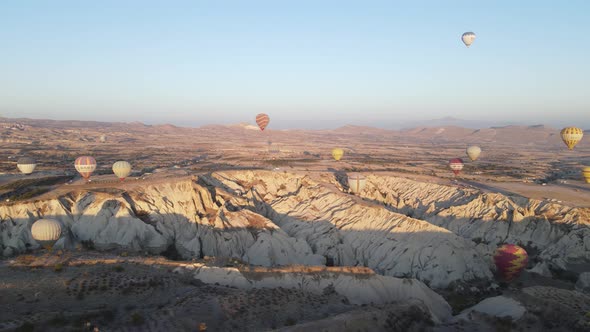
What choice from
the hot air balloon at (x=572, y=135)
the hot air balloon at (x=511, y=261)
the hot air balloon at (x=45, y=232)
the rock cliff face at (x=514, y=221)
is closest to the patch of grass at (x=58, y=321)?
the hot air balloon at (x=45, y=232)

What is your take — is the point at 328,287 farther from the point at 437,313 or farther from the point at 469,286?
the point at 469,286

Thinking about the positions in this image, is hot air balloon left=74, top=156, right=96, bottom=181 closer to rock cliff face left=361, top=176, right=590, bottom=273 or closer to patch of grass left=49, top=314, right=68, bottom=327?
patch of grass left=49, top=314, right=68, bottom=327

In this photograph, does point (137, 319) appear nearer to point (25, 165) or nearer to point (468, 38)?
point (25, 165)

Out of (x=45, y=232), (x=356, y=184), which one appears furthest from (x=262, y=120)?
(x=45, y=232)

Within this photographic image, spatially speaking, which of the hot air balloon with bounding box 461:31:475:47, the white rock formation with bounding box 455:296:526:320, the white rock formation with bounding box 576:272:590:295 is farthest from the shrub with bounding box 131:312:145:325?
the hot air balloon with bounding box 461:31:475:47

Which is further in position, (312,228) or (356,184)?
(356,184)

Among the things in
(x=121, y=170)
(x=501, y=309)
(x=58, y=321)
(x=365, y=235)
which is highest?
(x=121, y=170)

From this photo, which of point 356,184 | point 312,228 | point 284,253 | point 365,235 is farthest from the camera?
point 356,184
